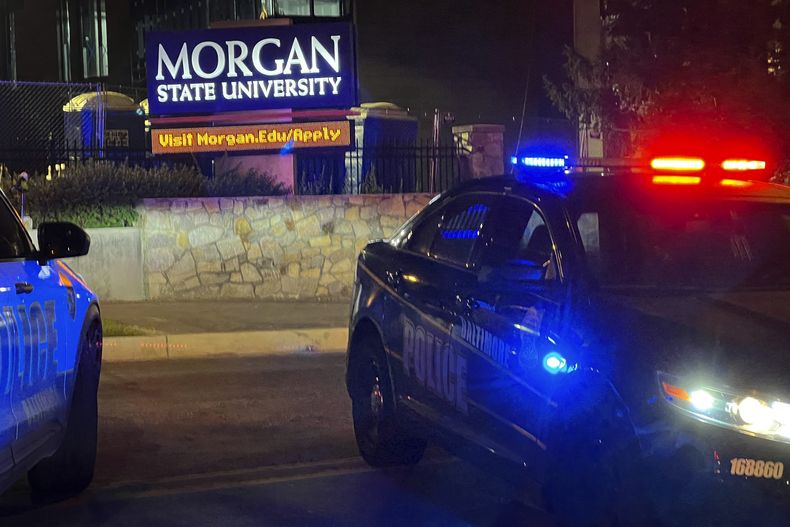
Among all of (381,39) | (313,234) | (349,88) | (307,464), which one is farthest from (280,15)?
(307,464)

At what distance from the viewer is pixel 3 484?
470 cm

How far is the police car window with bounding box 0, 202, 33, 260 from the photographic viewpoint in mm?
5566

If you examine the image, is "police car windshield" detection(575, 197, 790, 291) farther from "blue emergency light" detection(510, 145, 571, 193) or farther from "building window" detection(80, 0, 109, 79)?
"building window" detection(80, 0, 109, 79)

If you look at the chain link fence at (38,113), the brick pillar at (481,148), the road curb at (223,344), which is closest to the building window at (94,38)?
the chain link fence at (38,113)

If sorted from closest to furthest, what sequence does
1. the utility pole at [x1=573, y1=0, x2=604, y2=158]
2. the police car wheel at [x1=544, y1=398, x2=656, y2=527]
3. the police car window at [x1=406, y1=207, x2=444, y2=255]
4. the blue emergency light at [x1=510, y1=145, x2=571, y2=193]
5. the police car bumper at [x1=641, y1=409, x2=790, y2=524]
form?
the police car bumper at [x1=641, y1=409, x2=790, y2=524] < the police car wheel at [x1=544, y1=398, x2=656, y2=527] < the blue emergency light at [x1=510, y1=145, x2=571, y2=193] < the police car window at [x1=406, y1=207, x2=444, y2=255] < the utility pole at [x1=573, y1=0, x2=604, y2=158]

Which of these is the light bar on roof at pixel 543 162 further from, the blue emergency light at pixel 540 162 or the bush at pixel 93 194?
the bush at pixel 93 194

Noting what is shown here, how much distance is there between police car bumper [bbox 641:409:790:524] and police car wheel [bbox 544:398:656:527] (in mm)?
124

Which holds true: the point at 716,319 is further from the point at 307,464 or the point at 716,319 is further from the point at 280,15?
the point at 280,15

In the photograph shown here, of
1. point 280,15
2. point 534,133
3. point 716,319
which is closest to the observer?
point 716,319

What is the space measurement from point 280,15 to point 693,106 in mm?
12118

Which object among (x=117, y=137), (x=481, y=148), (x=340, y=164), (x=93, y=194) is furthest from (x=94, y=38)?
(x=93, y=194)

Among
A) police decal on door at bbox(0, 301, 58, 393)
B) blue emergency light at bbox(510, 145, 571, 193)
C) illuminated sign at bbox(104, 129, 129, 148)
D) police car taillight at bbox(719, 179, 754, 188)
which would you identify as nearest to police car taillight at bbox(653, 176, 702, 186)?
police car taillight at bbox(719, 179, 754, 188)

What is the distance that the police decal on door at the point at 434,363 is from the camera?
535 centimetres

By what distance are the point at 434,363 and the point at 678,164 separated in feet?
4.67
